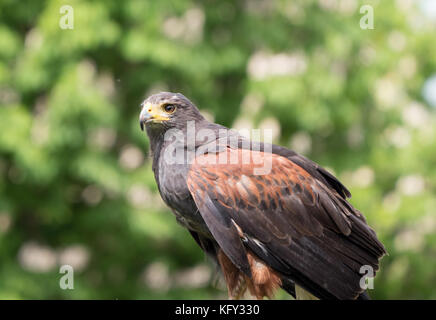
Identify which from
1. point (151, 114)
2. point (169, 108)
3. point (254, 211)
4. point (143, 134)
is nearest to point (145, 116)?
point (151, 114)

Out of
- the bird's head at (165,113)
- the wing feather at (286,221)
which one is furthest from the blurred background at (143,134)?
the wing feather at (286,221)

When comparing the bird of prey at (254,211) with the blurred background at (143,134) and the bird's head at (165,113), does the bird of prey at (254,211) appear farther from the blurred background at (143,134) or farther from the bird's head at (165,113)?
the blurred background at (143,134)

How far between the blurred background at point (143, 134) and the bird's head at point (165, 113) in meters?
5.56

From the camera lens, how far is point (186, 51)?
10.4m

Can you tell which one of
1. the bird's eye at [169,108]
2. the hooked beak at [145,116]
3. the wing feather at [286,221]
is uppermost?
the bird's eye at [169,108]

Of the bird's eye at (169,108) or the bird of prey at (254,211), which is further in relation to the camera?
the bird's eye at (169,108)

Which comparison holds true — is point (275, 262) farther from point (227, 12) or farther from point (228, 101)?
point (227, 12)

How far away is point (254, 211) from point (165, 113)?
2.81ft

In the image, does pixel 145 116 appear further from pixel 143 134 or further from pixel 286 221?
pixel 143 134

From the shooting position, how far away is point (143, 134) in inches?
384

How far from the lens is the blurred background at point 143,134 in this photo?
9.70 meters

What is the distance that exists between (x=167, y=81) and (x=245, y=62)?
1.68 m
